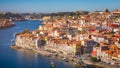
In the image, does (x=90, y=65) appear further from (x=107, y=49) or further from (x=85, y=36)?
(x=85, y=36)

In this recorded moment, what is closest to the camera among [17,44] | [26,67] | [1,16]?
[26,67]

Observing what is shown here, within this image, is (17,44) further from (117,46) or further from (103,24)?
(103,24)

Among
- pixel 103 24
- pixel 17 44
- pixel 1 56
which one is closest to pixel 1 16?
pixel 103 24

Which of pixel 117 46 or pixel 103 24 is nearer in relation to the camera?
pixel 117 46

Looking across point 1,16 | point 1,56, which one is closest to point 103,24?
point 1,56

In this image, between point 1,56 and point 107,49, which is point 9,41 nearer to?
point 1,56

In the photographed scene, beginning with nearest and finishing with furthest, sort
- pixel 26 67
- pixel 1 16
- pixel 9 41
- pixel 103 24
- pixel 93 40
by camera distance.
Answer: pixel 26 67, pixel 93 40, pixel 9 41, pixel 103 24, pixel 1 16

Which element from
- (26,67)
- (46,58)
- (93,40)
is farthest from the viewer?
(93,40)

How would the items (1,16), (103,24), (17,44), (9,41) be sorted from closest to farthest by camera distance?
(17,44) → (9,41) → (103,24) → (1,16)

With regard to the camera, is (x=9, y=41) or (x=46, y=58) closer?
(x=46, y=58)
